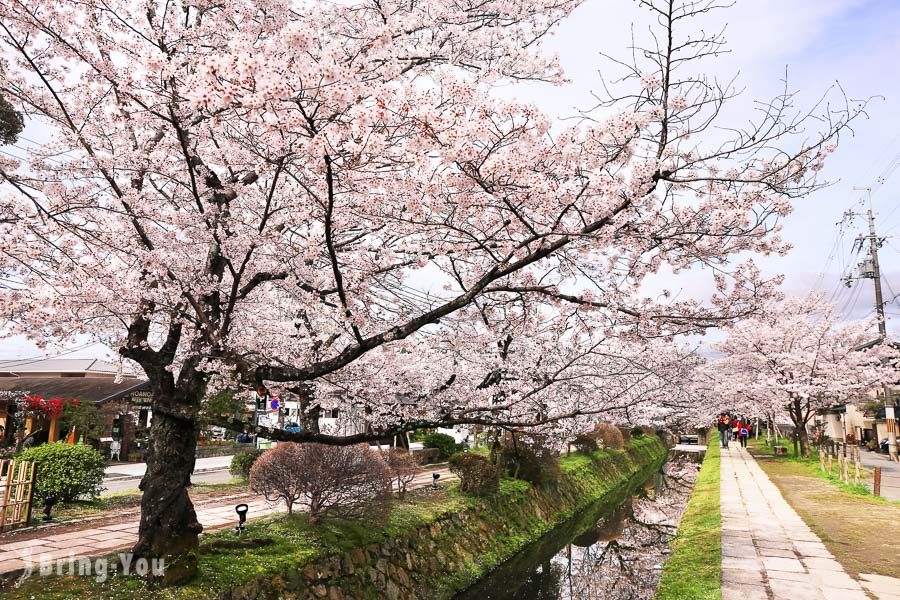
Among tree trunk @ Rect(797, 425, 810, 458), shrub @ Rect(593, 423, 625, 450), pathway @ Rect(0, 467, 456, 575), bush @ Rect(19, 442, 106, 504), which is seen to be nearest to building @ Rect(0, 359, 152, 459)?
bush @ Rect(19, 442, 106, 504)

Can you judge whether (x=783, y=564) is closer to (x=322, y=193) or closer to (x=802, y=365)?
(x=322, y=193)

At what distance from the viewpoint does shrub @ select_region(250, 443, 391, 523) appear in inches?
337

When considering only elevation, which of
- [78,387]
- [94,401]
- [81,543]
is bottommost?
[81,543]

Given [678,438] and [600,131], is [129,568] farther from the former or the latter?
[678,438]

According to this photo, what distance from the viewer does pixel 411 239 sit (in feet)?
22.1

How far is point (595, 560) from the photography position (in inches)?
493

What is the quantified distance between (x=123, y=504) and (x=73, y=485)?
116cm

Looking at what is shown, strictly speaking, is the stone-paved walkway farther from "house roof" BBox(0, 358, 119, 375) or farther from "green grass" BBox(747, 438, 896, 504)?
"house roof" BBox(0, 358, 119, 375)

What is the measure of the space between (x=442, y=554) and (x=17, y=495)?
710cm

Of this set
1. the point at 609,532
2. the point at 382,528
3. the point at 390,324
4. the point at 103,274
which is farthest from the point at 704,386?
the point at 103,274

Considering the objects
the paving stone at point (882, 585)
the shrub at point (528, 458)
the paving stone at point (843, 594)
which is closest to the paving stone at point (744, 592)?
the paving stone at point (843, 594)

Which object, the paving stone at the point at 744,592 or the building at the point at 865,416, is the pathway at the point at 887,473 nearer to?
the building at the point at 865,416

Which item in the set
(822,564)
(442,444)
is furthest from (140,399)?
(822,564)

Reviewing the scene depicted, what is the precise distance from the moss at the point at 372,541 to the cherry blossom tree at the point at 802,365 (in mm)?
12356
